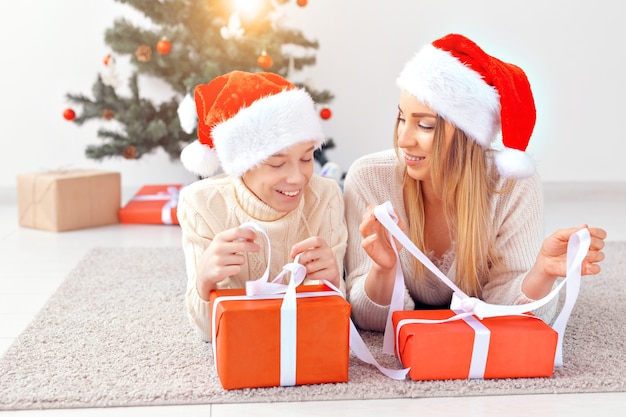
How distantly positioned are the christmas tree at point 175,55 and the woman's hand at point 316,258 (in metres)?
1.68

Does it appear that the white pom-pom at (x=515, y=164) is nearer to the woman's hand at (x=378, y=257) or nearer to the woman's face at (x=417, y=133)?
the woman's face at (x=417, y=133)

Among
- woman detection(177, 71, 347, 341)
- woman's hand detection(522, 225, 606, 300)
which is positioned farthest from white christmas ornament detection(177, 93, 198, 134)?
woman's hand detection(522, 225, 606, 300)

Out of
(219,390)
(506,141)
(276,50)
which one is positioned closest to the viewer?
(219,390)

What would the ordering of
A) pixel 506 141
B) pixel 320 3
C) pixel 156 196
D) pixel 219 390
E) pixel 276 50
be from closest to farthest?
pixel 219 390, pixel 506 141, pixel 276 50, pixel 156 196, pixel 320 3

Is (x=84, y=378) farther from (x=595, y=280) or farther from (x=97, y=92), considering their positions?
(x=97, y=92)

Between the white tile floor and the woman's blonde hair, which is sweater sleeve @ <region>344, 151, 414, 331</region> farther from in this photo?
the white tile floor

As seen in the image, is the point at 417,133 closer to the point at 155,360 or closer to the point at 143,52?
the point at 155,360

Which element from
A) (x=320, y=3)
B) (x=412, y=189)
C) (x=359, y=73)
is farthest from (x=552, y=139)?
(x=412, y=189)

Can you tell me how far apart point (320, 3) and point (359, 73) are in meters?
0.37

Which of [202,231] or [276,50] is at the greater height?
[276,50]

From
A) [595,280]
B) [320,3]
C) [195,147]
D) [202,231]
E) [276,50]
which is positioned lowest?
[595,280]

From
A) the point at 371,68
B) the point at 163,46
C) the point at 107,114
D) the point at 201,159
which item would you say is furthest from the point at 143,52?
the point at 201,159

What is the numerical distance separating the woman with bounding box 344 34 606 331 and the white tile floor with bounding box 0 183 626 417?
27 cm

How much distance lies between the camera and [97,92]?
3209 millimetres
